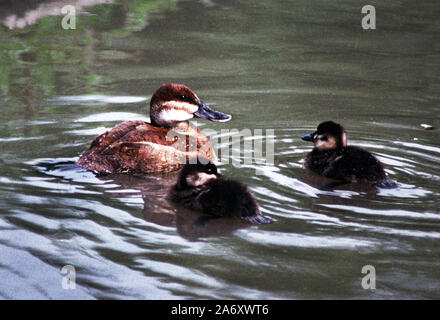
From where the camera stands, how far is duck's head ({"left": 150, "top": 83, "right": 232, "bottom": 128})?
22.9ft

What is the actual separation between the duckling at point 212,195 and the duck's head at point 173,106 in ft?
3.39

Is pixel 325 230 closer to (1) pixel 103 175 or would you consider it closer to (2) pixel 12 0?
(1) pixel 103 175

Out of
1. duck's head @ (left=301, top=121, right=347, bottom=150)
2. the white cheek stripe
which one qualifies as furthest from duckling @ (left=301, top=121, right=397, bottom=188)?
the white cheek stripe

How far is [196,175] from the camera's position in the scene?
5.86 meters

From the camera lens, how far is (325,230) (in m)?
5.25

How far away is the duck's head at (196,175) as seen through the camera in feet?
19.2

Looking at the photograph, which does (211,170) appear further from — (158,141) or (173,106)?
(173,106)

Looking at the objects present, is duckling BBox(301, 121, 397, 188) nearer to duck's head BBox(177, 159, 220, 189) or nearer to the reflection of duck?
the reflection of duck

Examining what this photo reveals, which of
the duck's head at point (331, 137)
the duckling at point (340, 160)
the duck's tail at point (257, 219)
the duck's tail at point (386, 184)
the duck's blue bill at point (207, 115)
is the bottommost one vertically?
the duck's tail at point (257, 219)

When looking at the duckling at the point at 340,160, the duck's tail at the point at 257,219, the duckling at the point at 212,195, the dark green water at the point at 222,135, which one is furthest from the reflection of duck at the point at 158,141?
the duck's tail at the point at 257,219

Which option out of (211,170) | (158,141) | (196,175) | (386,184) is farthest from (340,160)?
(158,141)

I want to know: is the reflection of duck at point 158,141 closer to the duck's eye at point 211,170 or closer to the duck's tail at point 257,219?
the duck's eye at point 211,170

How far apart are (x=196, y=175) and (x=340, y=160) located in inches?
52.3

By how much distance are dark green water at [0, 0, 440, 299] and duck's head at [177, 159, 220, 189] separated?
220mm
